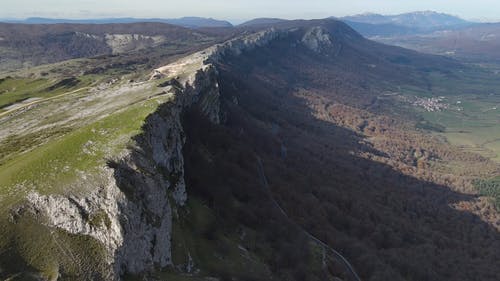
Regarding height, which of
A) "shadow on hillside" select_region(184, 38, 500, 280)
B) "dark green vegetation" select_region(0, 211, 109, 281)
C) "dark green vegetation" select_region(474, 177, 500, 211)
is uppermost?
"dark green vegetation" select_region(0, 211, 109, 281)

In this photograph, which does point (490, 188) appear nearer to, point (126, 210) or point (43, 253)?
point (126, 210)

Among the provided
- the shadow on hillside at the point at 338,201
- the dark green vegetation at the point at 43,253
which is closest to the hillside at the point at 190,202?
the dark green vegetation at the point at 43,253

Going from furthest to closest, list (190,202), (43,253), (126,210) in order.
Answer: (190,202)
(126,210)
(43,253)

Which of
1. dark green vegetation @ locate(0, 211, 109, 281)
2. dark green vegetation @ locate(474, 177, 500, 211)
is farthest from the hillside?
dark green vegetation @ locate(474, 177, 500, 211)

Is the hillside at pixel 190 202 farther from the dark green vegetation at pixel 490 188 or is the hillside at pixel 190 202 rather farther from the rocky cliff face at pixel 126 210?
the dark green vegetation at pixel 490 188

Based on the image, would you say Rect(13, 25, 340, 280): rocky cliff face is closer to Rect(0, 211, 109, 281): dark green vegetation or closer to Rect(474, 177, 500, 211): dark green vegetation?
Rect(0, 211, 109, 281): dark green vegetation

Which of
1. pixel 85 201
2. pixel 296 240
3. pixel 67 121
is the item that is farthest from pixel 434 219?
pixel 85 201

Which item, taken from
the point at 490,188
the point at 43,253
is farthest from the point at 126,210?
Result: the point at 490,188

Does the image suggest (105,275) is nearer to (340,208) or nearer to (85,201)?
(85,201)

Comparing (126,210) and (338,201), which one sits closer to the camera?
(126,210)

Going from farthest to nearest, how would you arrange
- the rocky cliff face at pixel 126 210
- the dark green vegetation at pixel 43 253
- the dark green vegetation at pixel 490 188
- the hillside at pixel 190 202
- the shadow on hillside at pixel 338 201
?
the dark green vegetation at pixel 490 188 → the shadow on hillside at pixel 338 201 → the hillside at pixel 190 202 → the rocky cliff face at pixel 126 210 → the dark green vegetation at pixel 43 253

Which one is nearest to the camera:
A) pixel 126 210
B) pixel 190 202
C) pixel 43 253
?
pixel 43 253
